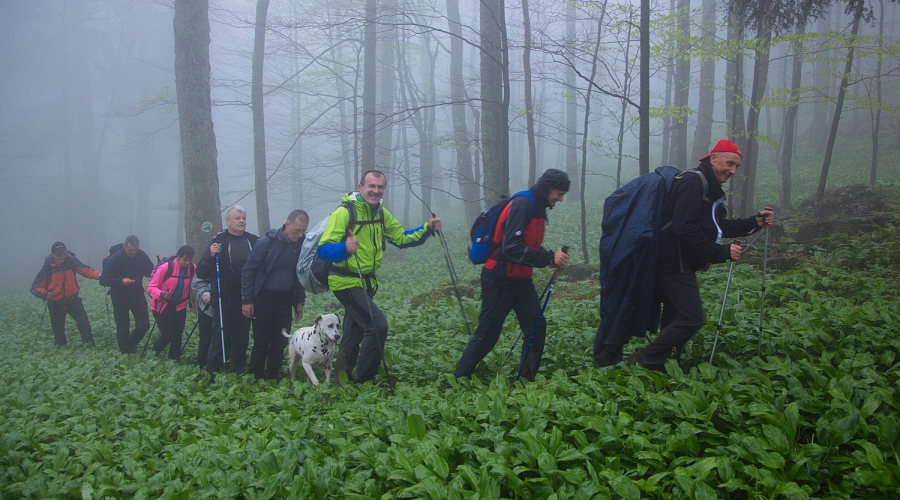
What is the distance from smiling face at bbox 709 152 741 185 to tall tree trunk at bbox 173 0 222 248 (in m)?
9.67

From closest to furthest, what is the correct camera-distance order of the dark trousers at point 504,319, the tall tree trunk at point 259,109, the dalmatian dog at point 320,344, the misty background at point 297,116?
the dark trousers at point 504,319 < the dalmatian dog at point 320,344 < the tall tree trunk at point 259,109 < the misty background at point 297,116

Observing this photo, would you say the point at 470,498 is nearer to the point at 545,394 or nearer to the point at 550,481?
the point at 550,481

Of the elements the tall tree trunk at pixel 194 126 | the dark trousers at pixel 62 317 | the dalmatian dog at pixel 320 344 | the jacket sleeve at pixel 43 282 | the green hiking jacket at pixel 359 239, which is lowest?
the dark trousers at pixel 62 317

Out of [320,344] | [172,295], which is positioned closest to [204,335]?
[172,295]

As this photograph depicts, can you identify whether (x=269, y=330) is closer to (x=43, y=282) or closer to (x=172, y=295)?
(x=172, y=295)

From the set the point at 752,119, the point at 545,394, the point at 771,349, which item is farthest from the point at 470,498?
the point at 752,119

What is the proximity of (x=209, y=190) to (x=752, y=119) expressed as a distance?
1167 centimetres

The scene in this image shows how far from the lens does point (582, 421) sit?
12.0ft

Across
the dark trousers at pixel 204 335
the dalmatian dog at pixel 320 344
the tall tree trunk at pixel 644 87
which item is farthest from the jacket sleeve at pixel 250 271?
the tall tree trunk at pixel 644 87

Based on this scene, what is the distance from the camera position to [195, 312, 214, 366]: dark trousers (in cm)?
775

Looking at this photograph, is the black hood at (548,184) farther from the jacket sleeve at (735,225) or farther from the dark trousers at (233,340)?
the dark trousers at (233,340)

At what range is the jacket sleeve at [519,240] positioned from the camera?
4.63 meters

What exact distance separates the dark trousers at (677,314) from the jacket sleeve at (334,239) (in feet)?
10.0

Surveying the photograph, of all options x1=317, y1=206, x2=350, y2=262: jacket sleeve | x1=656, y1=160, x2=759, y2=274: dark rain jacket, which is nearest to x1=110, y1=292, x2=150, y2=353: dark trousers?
x1=317, y1=206, x2=350, y2=262: jacket sleeve
